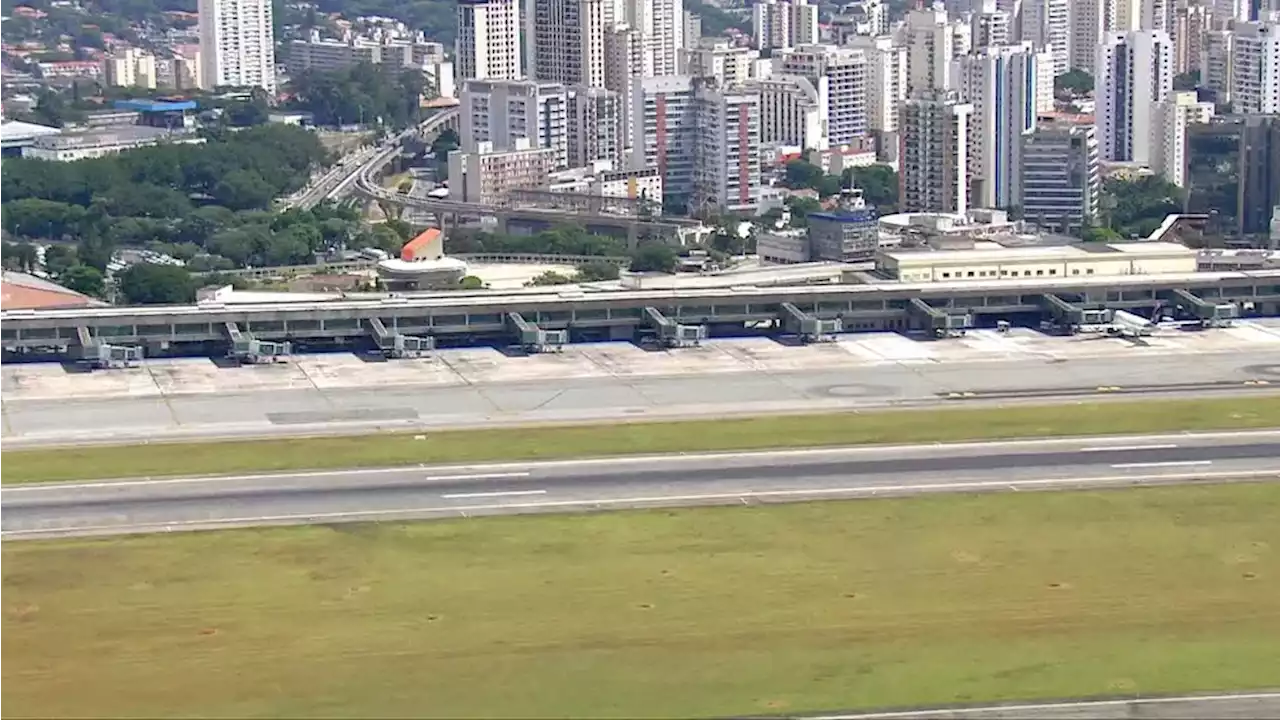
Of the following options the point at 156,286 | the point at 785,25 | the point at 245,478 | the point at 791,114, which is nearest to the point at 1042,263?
the point at 245,478

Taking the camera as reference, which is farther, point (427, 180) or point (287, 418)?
point (427, 180)

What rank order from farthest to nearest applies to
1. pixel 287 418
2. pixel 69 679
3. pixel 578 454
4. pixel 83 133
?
pixel 83 133 → pixel 287 418 → pixel 578 454 → pixel 69 679

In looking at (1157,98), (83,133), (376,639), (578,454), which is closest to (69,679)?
(376,639)

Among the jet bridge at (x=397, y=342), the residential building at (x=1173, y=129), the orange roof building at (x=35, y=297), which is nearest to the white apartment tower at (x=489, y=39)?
the residential building at (x=1173, y=129)

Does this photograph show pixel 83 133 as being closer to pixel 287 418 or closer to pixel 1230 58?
pixel 1230 58

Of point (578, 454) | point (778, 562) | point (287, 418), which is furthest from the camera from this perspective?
point (287, 418)

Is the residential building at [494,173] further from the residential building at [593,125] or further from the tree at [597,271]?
the tree at [597,271]

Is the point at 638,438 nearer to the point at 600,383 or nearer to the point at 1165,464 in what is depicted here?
the point at 600,383
